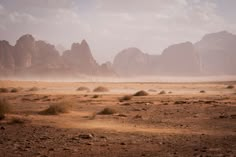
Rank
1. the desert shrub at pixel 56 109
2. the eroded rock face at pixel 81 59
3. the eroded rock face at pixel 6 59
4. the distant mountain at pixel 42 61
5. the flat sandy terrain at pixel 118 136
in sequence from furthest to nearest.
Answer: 1. the eroded rock face at pixel 81 59
2. the distant mountain at pixel 42 61
3. the eroded rock face at pixel 6 59
4. the desert shrub at pixel 56 109
5. the flat sandy terrain at pixel 118 136

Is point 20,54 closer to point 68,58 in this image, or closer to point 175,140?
point 68,58

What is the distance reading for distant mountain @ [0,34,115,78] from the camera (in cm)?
15350

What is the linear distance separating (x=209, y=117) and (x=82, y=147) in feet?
29.5

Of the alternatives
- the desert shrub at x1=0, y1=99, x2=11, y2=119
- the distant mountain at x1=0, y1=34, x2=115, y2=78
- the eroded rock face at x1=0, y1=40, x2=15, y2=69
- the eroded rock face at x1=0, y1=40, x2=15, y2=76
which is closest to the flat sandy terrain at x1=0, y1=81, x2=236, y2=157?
the desert shrub at x1=0, y1=99, x2=11, y2=119

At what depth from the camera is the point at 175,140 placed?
1030 centimetres

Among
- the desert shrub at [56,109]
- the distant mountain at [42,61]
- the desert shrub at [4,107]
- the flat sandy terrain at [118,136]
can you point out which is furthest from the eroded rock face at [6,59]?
the flat sandy terrain at [118,136]

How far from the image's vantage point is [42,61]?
6535 inches

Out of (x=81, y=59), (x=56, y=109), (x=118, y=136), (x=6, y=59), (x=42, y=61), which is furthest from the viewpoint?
(x=81, y=59)

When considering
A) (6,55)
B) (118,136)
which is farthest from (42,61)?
(118,136)

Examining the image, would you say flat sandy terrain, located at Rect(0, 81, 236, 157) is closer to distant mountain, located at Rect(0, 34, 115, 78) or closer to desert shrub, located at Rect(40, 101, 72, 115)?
desert shrub, located at Rect(40, 101, 72, 115)

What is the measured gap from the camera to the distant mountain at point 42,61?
153500mm

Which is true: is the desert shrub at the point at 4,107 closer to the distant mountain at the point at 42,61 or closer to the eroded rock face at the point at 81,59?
the distant mountain at the point at 42,61

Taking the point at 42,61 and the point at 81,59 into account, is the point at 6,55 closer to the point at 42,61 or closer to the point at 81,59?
the point at 42,61

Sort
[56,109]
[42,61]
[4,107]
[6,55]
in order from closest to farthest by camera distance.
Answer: [4,107], [56,109], [6,55], [42,61]
